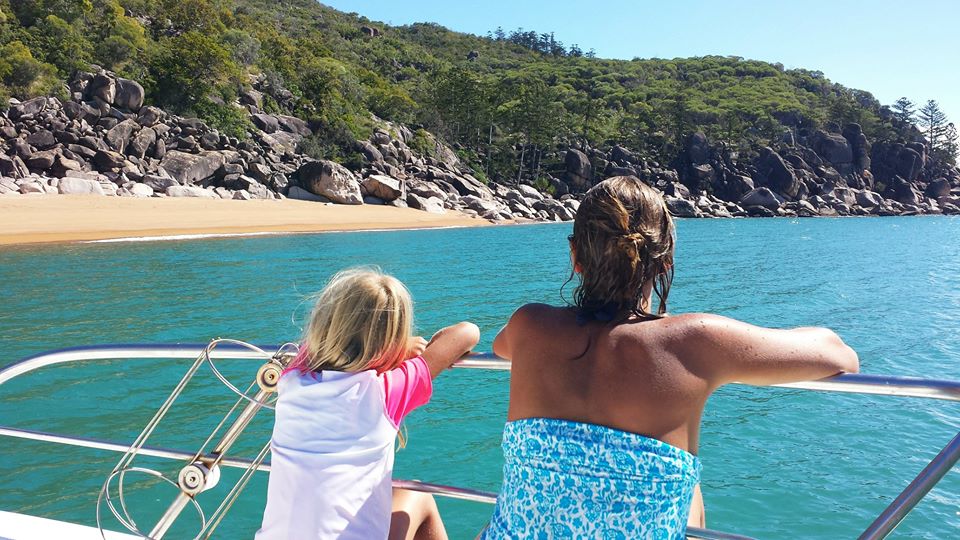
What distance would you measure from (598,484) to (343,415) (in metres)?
0.67

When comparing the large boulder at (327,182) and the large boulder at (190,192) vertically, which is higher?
the large boulder at (327,182)

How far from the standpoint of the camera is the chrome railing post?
1.46m

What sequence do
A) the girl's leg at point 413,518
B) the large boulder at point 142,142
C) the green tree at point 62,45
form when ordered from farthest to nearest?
the green tree at point 62,45 < the large boulder at point 142,142 < the girl's leg at point 413,518

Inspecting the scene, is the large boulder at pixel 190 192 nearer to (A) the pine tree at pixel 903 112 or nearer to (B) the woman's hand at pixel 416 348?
(B) the woman's hand at pixel 416 348

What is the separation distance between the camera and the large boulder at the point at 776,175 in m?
72.5

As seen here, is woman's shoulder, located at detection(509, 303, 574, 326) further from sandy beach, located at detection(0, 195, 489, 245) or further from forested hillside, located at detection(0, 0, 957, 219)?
forested hillside, located at detection(0, 0, 957, 219)

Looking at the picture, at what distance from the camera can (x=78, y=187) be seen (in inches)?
1163

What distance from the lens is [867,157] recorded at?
272ft

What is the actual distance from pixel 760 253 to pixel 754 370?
2825 cm

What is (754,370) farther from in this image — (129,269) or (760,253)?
(760,253)

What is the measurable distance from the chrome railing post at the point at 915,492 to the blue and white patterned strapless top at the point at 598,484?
398mm

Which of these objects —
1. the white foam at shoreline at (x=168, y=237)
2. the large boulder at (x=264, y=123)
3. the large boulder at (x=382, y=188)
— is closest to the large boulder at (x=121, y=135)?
the large boulder at (x=264, y=123)

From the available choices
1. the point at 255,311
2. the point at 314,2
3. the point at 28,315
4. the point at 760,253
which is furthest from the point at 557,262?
the point at 314,2

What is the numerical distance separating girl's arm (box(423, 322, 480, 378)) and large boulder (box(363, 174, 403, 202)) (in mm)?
40103
